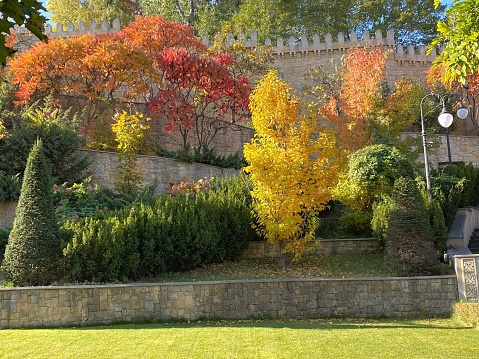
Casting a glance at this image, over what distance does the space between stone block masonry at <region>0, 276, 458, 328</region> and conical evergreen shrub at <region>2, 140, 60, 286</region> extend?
760 millimetres

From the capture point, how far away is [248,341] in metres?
8.45

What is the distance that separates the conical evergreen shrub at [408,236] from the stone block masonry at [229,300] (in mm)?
893

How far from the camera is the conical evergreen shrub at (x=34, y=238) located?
37.2 feet

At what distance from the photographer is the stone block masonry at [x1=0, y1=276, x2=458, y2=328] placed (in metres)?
10.6

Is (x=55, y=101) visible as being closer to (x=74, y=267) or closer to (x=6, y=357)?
(x=74, y=267)

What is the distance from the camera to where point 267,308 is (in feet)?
37.2

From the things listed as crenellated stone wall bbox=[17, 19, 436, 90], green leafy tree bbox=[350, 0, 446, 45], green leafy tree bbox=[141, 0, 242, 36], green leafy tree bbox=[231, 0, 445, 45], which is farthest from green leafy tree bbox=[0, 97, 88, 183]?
green leafy tree bbox=[350, 0, 446, 45]

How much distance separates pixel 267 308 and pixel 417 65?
26202 millimetres

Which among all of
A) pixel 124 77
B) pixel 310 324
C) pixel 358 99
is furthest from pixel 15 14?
pixel 358 99

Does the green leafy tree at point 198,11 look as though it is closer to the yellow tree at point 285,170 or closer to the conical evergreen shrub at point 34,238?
the yellow tree at point 285,170

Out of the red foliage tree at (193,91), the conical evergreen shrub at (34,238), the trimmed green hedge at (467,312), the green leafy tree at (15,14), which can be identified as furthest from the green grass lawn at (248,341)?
the red foliage tree at (193,91)

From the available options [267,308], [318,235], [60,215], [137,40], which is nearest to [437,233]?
[318,235]

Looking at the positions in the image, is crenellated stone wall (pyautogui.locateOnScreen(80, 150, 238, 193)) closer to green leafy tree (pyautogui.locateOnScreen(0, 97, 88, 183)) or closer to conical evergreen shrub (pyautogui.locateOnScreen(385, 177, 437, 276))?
green leafy tree (pyautogui.locateOnScreen(0, 97, 88, 183))

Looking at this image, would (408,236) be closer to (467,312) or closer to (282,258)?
(467,312)
